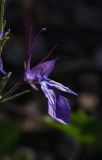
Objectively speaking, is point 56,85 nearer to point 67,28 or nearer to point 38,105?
point 38,105

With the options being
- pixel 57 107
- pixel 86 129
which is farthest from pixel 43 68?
pixel 86 129

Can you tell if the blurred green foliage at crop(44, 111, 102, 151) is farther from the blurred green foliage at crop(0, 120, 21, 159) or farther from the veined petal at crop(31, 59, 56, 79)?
the veined petal at crop(31, 59, 56, 79)

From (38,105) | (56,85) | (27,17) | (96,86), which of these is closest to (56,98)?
(56,85)

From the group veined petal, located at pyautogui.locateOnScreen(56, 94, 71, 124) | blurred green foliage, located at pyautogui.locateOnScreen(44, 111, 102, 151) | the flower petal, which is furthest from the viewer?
blurred green foliage, located at pyautogui.locateOnScreen(44, 111, 102, 151)

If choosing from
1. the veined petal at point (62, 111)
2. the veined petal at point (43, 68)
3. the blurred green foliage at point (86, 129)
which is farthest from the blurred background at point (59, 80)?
the veined petal at point (62, 111)

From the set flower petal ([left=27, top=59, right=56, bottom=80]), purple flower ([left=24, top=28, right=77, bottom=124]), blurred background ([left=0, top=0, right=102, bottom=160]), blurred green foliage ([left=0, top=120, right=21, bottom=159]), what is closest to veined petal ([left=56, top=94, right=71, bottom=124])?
purple flower ([left=24, top=28, right=77, bottom=124])

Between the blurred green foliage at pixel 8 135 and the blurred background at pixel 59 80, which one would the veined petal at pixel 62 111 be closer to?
the blurred background at pixel 59 80
